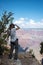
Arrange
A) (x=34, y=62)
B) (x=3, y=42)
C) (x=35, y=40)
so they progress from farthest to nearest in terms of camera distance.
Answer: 1. (x=35, y=40)
2. (x=3, y=42)
3. (x=34, y=62)

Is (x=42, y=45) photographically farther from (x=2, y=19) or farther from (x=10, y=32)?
(x=10, y=32)

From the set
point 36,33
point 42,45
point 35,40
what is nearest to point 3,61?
point 42,45

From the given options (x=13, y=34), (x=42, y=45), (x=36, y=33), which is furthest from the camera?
(x=36, y=33)

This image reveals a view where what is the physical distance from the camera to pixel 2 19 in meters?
13.1

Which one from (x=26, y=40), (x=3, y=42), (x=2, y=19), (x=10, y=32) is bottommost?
(x=26, y=40)

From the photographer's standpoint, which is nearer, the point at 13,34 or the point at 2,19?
the point at 13,34

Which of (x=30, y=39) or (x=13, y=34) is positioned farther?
(x=30, y=39)

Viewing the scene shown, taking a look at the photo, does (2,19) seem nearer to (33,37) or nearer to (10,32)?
(10,32)

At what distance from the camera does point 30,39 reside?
142 metres

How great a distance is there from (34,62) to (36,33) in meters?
137

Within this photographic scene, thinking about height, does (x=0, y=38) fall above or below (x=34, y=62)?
above

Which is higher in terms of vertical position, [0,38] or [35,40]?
[0,38]

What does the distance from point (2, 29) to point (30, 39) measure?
13025cm

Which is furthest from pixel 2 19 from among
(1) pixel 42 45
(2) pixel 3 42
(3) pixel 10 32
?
(1) pixel 42 45
